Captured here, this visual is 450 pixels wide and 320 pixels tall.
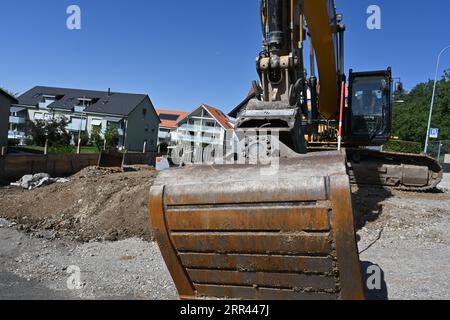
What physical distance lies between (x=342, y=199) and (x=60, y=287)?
343 cm

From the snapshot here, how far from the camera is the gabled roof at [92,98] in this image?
51500 mm

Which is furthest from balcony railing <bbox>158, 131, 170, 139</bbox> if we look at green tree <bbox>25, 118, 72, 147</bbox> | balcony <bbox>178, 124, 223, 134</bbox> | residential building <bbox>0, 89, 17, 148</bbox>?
residential building <bbox>0, 89, 17, 148</bbox>

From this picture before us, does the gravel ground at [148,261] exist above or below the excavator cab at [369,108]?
below

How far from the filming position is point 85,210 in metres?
7.76

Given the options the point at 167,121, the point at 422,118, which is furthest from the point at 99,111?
the point at 422,118

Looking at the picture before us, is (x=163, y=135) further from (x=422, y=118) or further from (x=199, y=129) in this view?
(x=422, y=118)

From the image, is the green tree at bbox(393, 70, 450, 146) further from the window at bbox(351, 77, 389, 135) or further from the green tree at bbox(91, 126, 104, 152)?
the window at bbox(351, 77, 389, 135)

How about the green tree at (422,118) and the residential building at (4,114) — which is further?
the green tree at (422,118)

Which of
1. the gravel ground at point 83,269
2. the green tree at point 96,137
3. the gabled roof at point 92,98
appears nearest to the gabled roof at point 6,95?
the green tree at point 96,137

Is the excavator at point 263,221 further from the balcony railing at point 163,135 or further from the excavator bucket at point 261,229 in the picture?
the balcony railing at point 163,135

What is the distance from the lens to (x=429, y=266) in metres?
5.01

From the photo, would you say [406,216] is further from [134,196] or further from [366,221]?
[134,196]

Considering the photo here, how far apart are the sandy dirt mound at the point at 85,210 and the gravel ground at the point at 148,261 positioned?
1.22 ft

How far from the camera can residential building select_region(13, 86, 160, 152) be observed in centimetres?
5044
